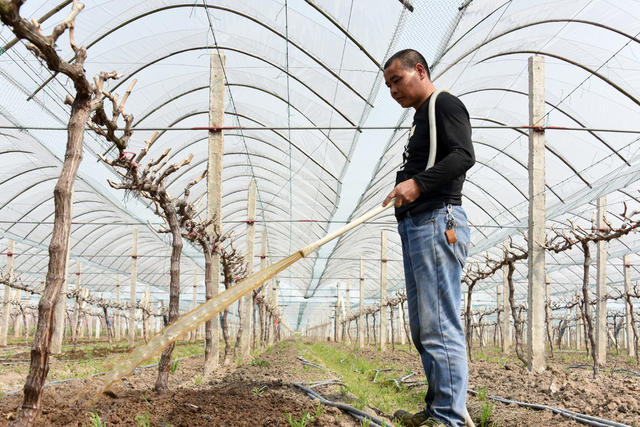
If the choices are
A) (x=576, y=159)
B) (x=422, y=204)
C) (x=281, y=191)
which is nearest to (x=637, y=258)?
(x=576, y=159)

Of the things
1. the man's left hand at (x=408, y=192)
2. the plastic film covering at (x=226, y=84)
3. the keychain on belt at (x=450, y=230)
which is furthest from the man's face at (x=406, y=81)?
the plastic film covering at (x=226, y=84)

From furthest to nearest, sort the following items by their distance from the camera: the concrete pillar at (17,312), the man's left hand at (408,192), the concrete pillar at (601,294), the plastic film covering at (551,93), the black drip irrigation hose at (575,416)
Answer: the concrete pillar at (17,312), the concrete pillar at (601,294), the plastic film covering at (551,93), the black drip irrigation hose at (575,416), the man's left hand at (408,192)

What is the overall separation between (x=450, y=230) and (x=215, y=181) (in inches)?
275

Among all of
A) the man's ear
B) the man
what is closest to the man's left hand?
the man

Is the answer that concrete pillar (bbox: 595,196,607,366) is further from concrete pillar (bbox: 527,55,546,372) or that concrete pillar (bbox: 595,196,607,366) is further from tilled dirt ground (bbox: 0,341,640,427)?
tilled dirt ground (bbox: 0,341,640,427)

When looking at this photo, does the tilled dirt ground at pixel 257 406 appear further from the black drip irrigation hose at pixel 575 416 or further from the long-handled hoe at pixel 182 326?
the long-handled hoe at pixel 182 326

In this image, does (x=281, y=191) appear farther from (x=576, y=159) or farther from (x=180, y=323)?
(x=180, y=323)

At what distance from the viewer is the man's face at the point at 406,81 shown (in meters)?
3.24

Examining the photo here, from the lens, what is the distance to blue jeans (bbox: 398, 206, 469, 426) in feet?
9.66


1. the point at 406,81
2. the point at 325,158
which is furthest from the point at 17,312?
the point at 406,81

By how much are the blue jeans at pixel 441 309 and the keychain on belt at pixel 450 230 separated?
2 cm

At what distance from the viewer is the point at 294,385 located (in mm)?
5598

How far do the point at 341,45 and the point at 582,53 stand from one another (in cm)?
493

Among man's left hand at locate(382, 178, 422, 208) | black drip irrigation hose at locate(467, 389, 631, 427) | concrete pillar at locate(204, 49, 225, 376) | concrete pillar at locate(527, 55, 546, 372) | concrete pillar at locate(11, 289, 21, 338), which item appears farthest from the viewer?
concrete pillar at locate(11, 289, 21, 338)
